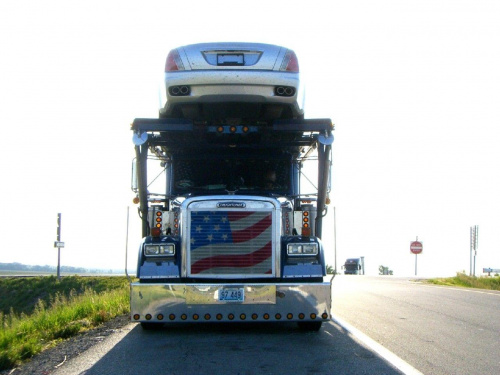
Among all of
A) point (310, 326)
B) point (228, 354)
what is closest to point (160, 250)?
point (228, 354)

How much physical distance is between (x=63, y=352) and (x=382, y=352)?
3671 mm

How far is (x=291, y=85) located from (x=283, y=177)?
5.37 feet

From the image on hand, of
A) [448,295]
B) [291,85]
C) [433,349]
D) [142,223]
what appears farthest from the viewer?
[448,295]

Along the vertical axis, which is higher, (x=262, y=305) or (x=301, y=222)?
(x=301, y=222)

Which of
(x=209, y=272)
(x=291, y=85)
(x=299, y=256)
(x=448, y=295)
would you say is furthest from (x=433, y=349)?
(x=448, y=295)

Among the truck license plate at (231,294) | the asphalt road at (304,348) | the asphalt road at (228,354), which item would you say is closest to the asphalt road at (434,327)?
the asphalt road at (304,348)

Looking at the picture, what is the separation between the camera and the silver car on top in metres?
10.0

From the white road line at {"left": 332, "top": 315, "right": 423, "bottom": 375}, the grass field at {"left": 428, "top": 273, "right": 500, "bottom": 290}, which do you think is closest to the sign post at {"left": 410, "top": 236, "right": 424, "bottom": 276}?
the grass field at {"left": 428, "top": 273, "right": 500, "bottom": 290}

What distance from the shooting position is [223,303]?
939cm

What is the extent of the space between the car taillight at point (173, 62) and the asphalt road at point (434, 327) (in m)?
4.50

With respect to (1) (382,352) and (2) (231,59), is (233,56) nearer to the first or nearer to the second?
(2) (231,59)

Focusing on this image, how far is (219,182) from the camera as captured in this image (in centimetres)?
1114

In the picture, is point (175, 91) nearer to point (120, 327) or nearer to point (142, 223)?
point (142, 223)

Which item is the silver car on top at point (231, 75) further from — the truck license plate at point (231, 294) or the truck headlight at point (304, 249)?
the truck license plate at point (231, 294)
